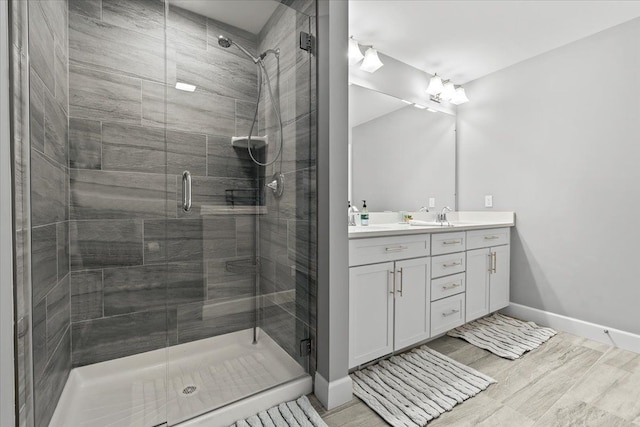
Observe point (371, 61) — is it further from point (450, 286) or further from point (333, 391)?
point (333, 391)

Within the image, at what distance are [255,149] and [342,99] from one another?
506 millimetres

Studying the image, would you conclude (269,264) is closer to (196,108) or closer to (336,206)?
(336,206)

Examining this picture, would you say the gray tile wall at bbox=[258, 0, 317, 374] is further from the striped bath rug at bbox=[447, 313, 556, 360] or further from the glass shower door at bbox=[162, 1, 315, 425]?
the striped bath rug at bbox=[447, 313, 556, 360]

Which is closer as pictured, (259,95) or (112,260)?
(259,95)

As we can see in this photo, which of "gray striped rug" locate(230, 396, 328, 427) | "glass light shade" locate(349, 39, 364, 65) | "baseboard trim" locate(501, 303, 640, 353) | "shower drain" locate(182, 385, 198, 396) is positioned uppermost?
"glass light shade" locate(349, 39, 364, 65)

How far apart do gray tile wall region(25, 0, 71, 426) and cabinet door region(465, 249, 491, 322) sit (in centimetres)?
245

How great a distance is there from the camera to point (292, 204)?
1588 millimetres

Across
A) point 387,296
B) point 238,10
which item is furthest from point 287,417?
point 238,10

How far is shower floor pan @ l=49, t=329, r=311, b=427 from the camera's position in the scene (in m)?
1.32

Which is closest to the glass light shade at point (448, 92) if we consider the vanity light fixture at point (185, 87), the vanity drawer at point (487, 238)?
the vanity drawer at point (487, 238)

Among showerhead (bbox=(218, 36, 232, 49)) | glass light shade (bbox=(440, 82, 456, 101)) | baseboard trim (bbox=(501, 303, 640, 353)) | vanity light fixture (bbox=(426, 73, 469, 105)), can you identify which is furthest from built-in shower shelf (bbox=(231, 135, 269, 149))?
baseboard trim (bbox=(501, 303, 640, 353))

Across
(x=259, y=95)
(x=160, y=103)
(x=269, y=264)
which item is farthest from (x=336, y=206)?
(x=160, y=103)

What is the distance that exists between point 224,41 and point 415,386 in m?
2.01

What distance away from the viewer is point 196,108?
4.40ft
